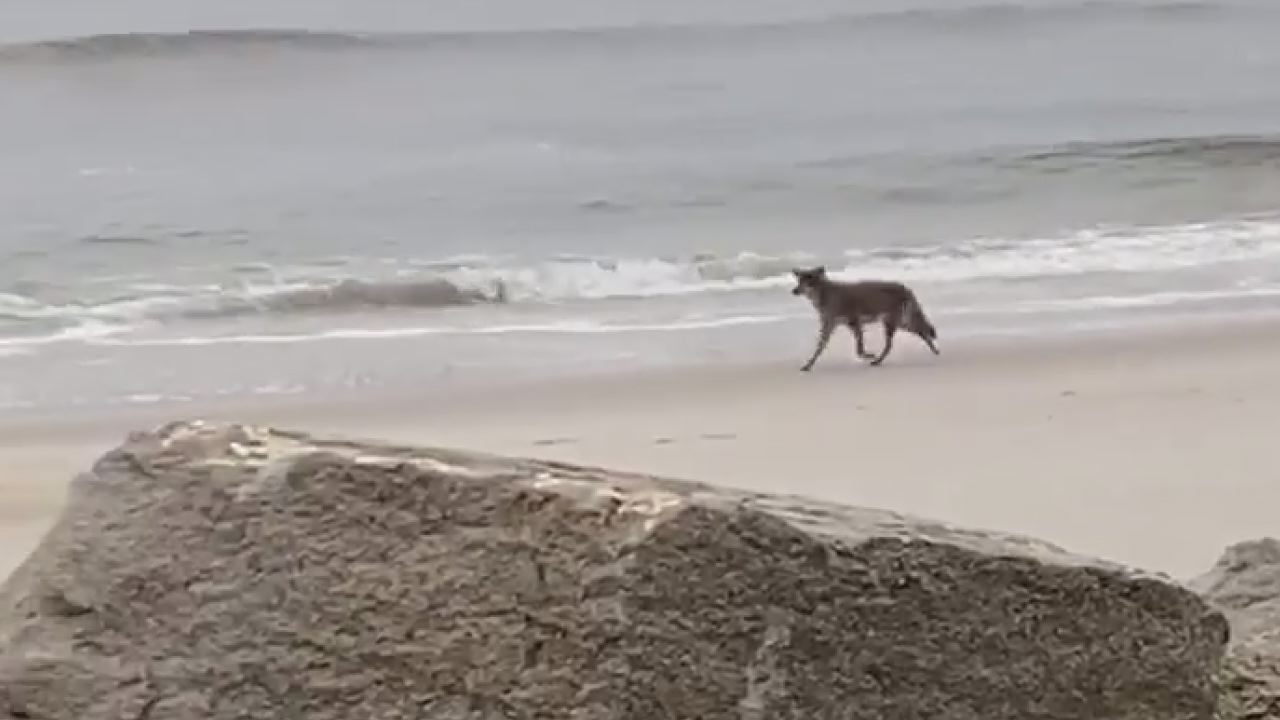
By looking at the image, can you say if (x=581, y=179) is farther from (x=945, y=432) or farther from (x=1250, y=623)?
(x=1250, y=623)

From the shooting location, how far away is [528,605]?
8.54ft

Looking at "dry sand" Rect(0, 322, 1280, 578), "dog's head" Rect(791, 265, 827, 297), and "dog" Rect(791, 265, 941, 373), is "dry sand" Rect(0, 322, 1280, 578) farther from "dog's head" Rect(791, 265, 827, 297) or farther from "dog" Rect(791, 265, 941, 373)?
"dog's head" Rect(791, 265, 827, 297)

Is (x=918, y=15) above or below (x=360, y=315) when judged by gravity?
above

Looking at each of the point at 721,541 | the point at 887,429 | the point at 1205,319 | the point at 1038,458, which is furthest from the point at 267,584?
the point at 1205,319

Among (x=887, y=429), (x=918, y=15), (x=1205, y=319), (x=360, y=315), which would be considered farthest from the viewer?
(x=918, y=15)

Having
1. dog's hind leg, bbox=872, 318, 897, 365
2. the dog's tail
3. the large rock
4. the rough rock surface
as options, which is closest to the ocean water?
dog's hind leg, bbox=872, 318, 897, 365

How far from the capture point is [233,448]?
2.78 meters

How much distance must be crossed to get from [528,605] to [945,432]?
636 cm

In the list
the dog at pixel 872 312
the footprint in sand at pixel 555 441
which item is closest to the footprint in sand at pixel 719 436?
the footprint in sand at pixel 555 441

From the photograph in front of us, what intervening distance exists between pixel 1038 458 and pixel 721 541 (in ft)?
18.7

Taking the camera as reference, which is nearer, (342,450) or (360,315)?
(342,450)

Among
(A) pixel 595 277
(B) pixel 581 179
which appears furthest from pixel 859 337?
(B) pixel 581 179

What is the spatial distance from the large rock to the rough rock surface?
29 cm

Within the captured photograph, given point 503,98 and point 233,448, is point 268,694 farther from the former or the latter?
point 503,98
